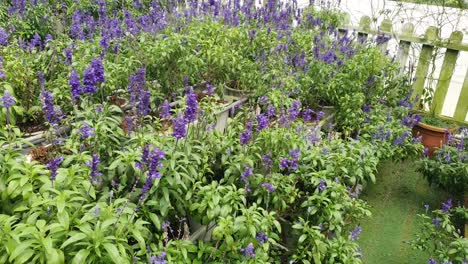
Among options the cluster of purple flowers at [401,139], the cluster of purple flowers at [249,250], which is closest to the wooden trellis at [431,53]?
the cluster of purple flowers at [401,139]

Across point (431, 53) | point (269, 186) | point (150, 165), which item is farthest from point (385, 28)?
point (150, 165)

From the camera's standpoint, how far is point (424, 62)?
6.15 m

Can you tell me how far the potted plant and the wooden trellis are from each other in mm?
464

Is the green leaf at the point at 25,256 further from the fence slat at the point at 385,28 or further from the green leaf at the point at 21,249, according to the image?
the fence slat at the point at 385,28

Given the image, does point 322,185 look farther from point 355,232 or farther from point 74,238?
point 74,238

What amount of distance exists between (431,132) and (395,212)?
5.49 ft

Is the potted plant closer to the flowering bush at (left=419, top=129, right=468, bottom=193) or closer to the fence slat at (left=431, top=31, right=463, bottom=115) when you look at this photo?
the fence slat at (left=431, top=31, right=463, bottom=115)

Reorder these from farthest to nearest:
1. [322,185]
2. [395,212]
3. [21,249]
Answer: [395,212] < [322,185] < [21,249]

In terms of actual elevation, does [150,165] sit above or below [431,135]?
above

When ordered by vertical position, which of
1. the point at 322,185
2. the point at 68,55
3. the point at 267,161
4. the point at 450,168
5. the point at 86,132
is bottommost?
the point at 450,168

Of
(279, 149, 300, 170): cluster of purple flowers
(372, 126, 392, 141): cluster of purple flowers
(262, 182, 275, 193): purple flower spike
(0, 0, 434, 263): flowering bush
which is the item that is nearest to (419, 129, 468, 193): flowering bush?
(0, 0, 434, 263): flowering bush

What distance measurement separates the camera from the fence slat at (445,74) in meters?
5.78

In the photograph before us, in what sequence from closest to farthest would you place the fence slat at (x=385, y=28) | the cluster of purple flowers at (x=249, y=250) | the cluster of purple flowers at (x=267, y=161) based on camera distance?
the cluster of purple flowers at (x=249, y=250), the cluster of purple flowers at (x=267, y=161), the fence slat at (x=385, y=28)

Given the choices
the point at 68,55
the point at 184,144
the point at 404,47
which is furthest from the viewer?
the point at 404,47
